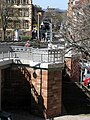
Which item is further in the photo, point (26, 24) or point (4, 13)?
point (26, 24)

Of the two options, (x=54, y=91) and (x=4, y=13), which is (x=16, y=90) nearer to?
(x=54, y=91)

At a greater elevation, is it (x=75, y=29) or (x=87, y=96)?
(x=75, y=29)

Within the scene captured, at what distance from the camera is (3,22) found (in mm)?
66500

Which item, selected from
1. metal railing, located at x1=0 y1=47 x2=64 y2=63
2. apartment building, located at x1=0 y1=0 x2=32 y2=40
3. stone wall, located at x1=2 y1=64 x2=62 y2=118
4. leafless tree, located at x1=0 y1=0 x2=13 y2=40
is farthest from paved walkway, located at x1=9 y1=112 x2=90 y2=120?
apartment building, located at x1=0 y1=0 x2=32 y2=40

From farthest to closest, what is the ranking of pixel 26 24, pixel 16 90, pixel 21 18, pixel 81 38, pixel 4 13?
1. pixel 26 24
2. pixel 21 18
3. pixel 4 13
4. pixel 16 90
5. pixel 81 38

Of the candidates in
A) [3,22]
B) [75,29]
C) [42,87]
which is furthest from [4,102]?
[3,22]

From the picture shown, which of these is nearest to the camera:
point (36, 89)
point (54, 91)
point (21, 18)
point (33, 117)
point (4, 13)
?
point (33, 117)

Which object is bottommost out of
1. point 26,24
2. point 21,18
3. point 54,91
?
point 26,24

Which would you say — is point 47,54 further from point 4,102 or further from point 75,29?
point 75,29

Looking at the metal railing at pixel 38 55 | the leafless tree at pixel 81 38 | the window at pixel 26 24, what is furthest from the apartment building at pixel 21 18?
the leafless tree at pixel 81 38

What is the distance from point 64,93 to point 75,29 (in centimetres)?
1563

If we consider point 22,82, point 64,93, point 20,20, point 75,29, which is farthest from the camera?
point 20,20

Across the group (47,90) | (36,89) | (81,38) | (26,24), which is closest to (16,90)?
(36,89)

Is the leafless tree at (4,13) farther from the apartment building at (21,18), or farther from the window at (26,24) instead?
the window at (26,24)
